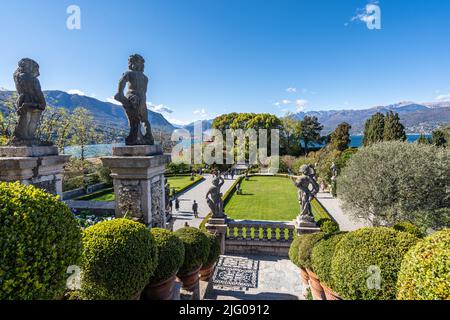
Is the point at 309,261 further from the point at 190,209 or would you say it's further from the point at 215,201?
the point at 190,209

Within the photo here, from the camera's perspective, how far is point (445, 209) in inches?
381

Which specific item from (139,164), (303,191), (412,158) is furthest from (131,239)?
(412,158)

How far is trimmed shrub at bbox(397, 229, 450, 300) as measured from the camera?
203 centimetres

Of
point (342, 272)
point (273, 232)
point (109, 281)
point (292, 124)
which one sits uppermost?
point (292, 124)

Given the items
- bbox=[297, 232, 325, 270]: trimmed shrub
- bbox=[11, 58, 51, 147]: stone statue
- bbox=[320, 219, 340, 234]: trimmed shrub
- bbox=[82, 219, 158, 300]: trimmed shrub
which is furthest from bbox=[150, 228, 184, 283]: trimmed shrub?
bbox=[320, 219, 340, 234]: trimmed shrub

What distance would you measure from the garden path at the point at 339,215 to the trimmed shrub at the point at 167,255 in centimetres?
1148

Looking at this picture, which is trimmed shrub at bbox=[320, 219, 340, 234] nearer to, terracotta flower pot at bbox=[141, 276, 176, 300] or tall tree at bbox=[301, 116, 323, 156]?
terracotta flower pot at bbox=[141, 276, 176, 300]

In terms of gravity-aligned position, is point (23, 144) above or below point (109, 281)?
above

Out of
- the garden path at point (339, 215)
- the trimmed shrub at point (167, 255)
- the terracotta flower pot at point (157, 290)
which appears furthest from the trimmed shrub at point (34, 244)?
the garden path at point (339, 215)

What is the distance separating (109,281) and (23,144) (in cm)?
331

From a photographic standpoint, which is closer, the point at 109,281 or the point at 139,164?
the point at 109,281

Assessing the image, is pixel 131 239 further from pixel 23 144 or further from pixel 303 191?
pixel 303 191

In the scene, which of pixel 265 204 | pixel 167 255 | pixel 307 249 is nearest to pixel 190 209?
pixel 265 204

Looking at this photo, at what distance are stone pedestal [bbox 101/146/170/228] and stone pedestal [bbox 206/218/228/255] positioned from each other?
5956 mm
